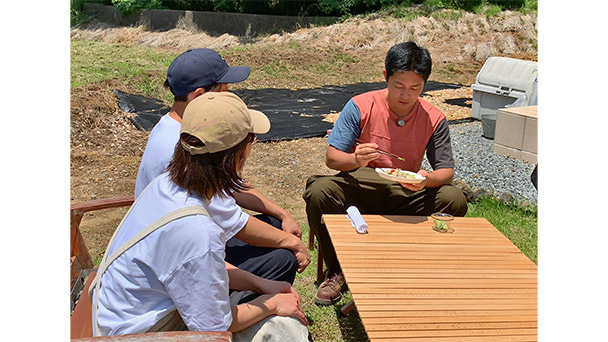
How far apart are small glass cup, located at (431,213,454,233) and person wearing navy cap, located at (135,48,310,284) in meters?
0.68

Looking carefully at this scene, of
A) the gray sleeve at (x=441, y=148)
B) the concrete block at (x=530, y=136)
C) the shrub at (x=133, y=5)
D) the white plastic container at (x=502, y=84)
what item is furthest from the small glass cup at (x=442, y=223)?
the shrub at (x=133, y=5)

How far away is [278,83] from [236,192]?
8757 millimetres

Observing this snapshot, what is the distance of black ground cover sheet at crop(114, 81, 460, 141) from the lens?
7.36 metres

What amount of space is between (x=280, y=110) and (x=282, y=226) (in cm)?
602

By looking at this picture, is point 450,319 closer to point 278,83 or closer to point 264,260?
point 264,260

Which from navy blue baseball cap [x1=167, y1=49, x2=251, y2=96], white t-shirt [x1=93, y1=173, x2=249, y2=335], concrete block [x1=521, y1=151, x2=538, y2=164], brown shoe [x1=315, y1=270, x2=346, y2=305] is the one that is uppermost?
navy blue baseball cap [x1=167, y1=49, x2=251, y2=96]

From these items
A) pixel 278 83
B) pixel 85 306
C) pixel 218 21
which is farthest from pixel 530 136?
pixel 218 21

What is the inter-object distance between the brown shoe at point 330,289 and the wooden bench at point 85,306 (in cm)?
117

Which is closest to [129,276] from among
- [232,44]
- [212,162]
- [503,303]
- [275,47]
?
[212,162]

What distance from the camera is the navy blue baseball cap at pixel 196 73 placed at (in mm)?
2518

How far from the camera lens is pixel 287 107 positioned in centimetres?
877

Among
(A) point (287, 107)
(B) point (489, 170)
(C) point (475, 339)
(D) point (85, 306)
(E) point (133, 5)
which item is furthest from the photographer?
(E) point (133, 5)

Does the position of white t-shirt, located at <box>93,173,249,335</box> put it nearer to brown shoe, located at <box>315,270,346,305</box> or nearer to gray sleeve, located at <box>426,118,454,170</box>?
brown shoe, located at <box>315,270,346,305</box>

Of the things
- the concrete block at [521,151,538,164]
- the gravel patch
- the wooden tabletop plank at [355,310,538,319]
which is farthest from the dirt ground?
the wooden tabletop plank at [355,310,538,319]
